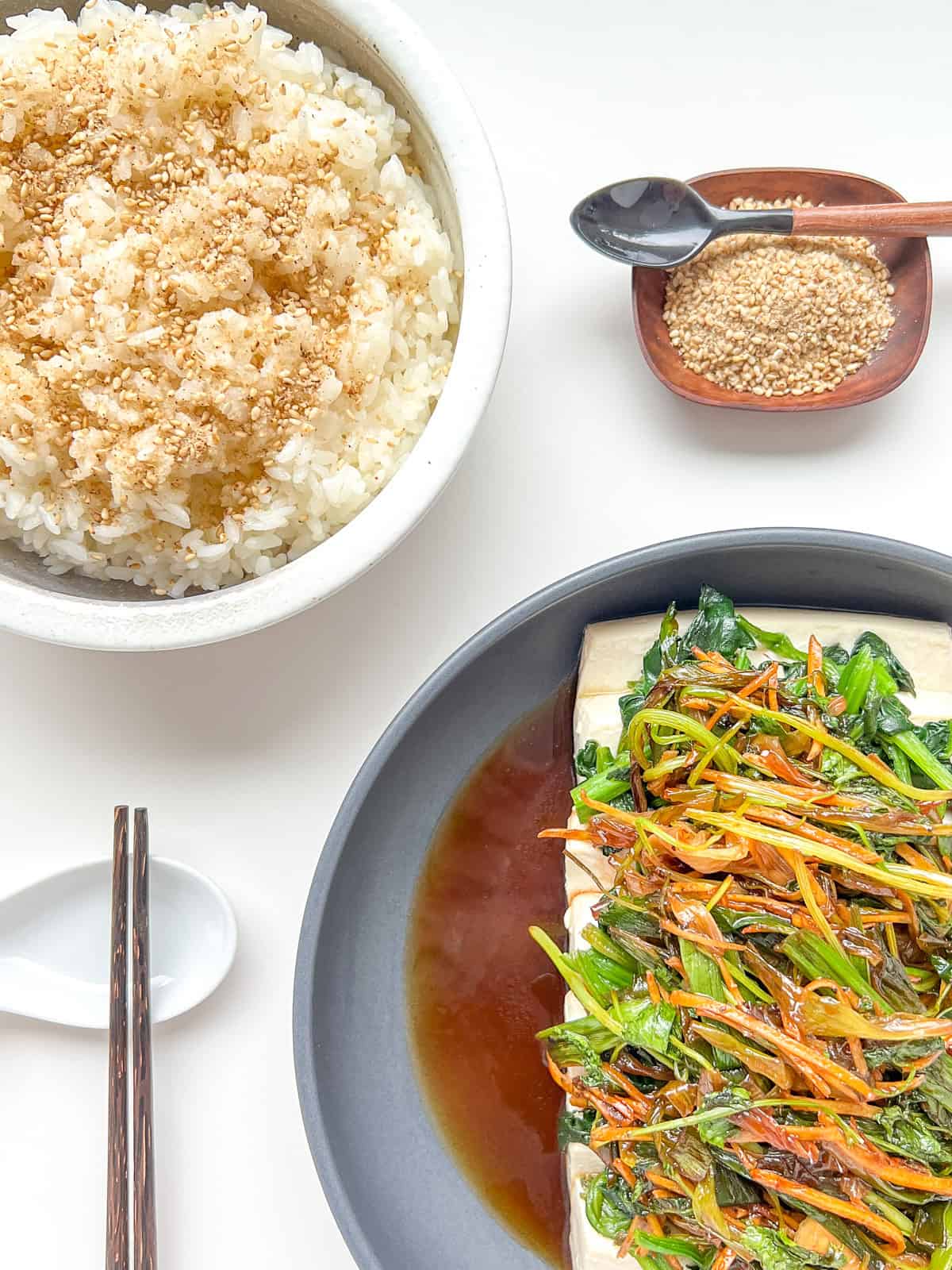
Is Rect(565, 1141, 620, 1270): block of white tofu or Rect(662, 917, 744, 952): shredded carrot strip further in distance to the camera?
Rect(565, 1141, 620, 1270): block of white tofu

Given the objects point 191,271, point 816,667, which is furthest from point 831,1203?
point 191,271

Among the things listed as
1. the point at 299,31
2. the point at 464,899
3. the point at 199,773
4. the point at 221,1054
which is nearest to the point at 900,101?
the point at 299,31

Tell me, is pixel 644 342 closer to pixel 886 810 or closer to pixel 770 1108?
pixel 886 810

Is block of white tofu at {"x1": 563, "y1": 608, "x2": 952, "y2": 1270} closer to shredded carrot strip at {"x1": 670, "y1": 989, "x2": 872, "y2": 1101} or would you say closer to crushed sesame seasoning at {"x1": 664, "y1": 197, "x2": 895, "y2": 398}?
shredded carrot strip at {"x1": 670, "y1": 989, "x2": 872, "y2": 1101}

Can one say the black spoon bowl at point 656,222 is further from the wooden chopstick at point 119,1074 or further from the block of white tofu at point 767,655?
the wooden chopstick at point 119,1074

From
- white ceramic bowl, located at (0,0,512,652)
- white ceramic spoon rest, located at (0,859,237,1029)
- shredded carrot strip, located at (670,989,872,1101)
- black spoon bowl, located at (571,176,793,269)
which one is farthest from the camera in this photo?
white ceramic spoon rest, located at (0,859,237,1029)

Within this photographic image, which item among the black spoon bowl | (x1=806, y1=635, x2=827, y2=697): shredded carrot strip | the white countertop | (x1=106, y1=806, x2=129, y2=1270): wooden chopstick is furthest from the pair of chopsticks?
the black spoon bowl
